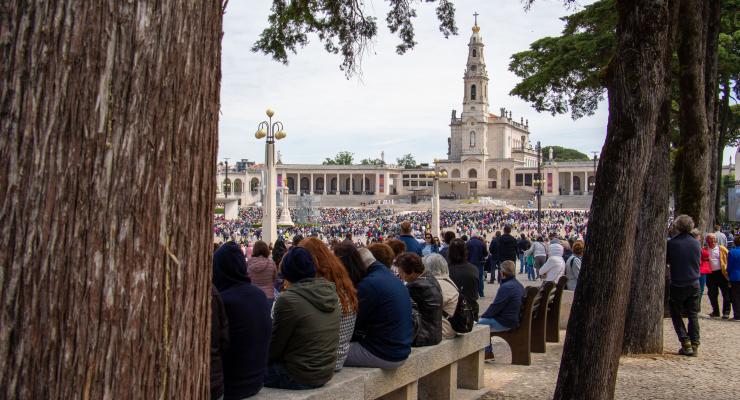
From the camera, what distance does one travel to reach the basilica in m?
93.9

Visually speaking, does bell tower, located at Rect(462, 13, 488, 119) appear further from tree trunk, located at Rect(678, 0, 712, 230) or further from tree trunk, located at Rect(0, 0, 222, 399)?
tree trunk, located at Rect(0, 0, 222, 399)

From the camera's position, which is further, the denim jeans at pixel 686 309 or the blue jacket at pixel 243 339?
the denim jeans at pixel 686 309

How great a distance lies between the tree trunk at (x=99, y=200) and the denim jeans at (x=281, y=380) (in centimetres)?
190

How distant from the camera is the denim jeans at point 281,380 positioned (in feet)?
11.9

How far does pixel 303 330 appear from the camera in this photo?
3.60m

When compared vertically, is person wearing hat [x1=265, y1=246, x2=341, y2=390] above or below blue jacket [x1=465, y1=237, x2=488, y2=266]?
above

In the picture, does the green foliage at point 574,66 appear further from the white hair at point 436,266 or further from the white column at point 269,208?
the white hair at point 436,266

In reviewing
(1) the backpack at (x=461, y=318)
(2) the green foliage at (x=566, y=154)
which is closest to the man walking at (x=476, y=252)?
(1) the backpack at (x=461, y=318)

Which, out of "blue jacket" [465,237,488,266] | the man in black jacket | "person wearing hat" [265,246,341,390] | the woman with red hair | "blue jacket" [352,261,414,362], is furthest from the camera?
the man in black jacket

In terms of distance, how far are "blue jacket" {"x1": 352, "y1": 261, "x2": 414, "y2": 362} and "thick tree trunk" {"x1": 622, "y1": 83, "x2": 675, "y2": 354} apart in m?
3.94

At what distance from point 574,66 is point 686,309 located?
9.12 metres

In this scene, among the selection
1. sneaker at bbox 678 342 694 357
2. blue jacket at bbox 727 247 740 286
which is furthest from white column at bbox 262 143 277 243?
sneaker at bbox 678 342 694 357

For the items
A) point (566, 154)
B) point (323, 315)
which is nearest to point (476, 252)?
point (323, 315)

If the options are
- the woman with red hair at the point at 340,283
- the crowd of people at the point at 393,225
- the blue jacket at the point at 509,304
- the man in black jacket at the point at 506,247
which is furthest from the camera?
the crowd of people at the point at 393,225
